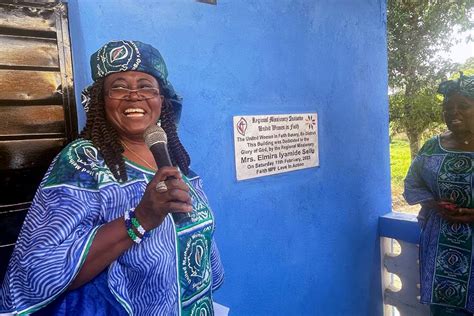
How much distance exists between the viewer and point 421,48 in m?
9.11

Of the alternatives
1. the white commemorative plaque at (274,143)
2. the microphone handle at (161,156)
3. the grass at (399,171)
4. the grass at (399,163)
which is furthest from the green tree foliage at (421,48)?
the microphone handle at (161,156)

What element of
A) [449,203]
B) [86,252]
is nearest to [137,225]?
[86,252]

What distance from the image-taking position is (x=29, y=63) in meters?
1.66

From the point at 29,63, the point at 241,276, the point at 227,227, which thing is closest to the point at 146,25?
the point at 29,63

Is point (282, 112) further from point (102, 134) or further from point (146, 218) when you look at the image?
point (146, 218)

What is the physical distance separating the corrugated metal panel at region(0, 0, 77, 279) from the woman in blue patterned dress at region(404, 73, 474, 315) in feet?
7.38

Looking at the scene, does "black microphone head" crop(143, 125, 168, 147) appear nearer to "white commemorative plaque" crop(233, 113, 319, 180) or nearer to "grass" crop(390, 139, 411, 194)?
"white commemorative plaque" crop(233, 113, 319, 180)

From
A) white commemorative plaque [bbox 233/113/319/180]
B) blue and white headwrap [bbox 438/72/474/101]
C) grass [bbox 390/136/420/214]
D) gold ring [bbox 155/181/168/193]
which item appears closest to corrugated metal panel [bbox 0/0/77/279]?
gold ring [bbox 155/181/168/193]

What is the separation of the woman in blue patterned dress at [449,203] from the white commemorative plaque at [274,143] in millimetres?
767

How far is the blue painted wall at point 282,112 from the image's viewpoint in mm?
2125

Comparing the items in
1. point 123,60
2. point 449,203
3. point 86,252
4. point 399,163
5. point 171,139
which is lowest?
point 399,163

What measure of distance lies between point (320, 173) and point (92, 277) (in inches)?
83.5

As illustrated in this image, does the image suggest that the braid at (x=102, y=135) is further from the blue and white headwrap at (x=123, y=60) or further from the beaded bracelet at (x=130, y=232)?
the beaded bracelet at (x=130, y=232)

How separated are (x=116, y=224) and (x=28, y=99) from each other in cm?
86
